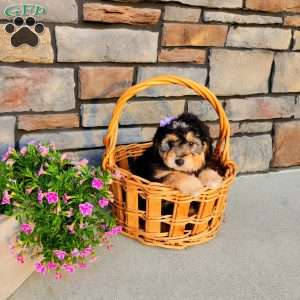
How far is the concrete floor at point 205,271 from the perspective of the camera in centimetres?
147

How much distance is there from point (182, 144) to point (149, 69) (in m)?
0.64

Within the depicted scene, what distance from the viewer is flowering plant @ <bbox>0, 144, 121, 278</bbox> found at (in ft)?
4.55

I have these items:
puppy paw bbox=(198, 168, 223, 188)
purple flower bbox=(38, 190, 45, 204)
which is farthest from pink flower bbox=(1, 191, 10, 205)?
puppy paw bbox=(198, 168, 223, 188)

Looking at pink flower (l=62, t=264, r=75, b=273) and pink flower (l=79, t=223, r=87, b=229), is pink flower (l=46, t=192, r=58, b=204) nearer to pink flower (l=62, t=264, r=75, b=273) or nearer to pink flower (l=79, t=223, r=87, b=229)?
pink flower (l=79, t=223, r=87, b=229)

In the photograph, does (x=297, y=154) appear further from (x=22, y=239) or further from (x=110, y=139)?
(x=22, y=239)

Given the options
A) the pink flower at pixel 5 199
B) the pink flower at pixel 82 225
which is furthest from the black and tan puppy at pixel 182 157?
the pink flower at pixel 5 199

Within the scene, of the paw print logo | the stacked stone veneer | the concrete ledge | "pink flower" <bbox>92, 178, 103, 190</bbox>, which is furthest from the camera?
the stacked stone veneer

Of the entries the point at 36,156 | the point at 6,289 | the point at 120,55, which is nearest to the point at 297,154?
the point at 120,55

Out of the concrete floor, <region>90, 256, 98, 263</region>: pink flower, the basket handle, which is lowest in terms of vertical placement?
the concrete floor

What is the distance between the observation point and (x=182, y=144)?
5.34 ft

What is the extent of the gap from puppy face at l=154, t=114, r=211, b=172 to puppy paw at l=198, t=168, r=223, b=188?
1.5 inches

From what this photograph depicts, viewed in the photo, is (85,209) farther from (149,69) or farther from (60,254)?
(149,69)

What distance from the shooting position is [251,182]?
2453 millimetres

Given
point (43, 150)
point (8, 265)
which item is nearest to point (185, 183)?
point (43, 150)
